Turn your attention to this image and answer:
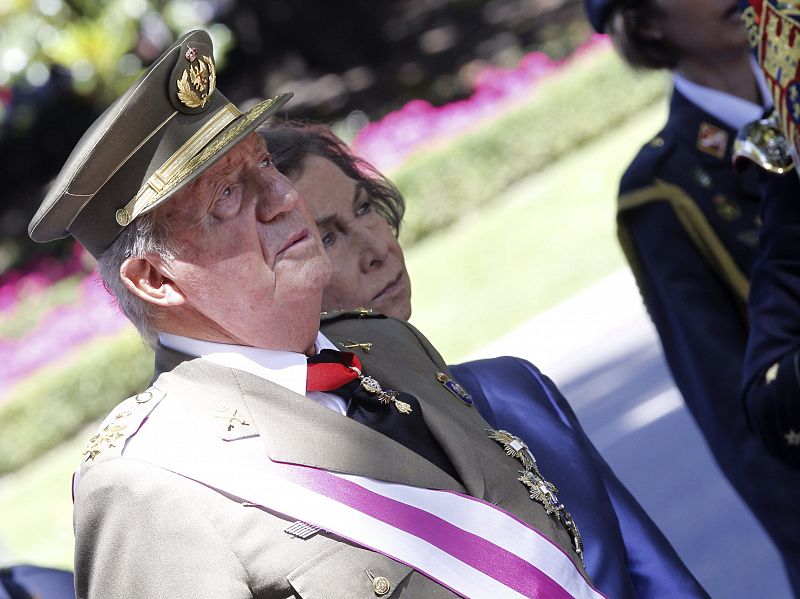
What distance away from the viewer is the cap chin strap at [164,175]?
1945mm

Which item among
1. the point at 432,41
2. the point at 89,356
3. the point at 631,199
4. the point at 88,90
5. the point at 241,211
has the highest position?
the point at 241,211

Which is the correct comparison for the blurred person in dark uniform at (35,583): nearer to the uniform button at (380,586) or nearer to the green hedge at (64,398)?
the uniform button at (380,586)

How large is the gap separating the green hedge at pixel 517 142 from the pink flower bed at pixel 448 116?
0.42 meters

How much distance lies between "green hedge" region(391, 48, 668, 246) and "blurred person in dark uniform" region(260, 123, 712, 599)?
9.31 meters

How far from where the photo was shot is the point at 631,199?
329cm

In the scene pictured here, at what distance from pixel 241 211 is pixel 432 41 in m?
18.7

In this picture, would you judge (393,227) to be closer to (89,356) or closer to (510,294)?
(510,294)

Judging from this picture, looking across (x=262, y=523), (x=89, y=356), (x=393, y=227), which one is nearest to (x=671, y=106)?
(x=393, y=227)

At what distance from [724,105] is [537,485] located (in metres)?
1.50

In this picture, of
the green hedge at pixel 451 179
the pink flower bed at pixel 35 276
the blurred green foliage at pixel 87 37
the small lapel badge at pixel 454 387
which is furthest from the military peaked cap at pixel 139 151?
the pink flower bed at pixel 35 276

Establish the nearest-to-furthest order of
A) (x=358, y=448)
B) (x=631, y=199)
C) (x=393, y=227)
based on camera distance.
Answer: (x=358, y=448) < (x=393, y=227) < (x=631, y=199)

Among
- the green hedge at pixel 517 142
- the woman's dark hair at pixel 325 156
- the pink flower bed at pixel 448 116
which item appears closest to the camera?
the woman's dark hair at pixel 325 156

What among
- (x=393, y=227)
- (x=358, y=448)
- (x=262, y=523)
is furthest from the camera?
(x=393, y=227)

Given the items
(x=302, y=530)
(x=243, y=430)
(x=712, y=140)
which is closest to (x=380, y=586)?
(x=302, y=530)
